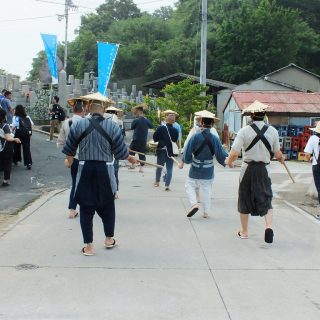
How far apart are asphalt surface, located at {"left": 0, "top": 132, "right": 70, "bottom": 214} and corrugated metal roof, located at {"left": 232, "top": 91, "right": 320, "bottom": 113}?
34.7 feet

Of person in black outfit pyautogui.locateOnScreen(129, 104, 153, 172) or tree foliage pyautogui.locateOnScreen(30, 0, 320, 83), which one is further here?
tree foliage pyautogui.locateOnScreen(30, 0, 320, 83)

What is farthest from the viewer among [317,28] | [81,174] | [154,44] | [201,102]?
[154,44]

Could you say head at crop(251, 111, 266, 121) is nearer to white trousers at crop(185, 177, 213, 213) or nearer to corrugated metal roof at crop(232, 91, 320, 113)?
white trousers at crop(185, 177, 213, 213)

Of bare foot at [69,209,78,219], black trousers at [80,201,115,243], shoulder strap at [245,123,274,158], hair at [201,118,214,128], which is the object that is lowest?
bare foot at [69,209,78,219]

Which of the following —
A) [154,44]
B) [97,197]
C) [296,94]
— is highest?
[154,44]

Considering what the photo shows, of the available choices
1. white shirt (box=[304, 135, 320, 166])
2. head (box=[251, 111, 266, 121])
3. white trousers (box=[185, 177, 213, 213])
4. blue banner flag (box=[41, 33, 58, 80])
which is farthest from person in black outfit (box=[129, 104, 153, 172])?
blue banner flag (box=[41, 33, 58, 80])

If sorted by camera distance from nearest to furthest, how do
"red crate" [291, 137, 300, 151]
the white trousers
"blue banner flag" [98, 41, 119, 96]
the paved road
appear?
the paved road
the white trousers
"blue banner flag" [98, 41, 119, 96]
"red crate" [291, 137, 300, 151]

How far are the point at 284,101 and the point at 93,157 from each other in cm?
1942

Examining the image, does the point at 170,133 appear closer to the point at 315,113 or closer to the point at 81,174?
the point at 81,174

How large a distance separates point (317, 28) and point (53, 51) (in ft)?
120

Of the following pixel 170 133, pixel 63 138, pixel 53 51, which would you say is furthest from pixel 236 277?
pixel 53 51

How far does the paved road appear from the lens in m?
4.42

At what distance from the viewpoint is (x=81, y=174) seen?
5848mm

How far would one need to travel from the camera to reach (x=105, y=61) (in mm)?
20531
